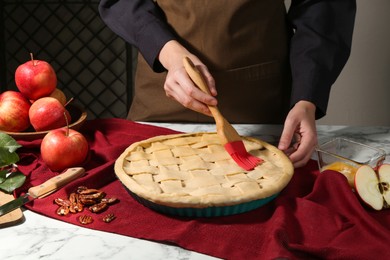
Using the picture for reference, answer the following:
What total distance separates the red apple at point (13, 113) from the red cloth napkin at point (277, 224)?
0.65 ft

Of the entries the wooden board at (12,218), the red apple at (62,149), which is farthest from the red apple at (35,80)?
the wooden board at (12,218)

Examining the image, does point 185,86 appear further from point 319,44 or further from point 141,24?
point 319,44

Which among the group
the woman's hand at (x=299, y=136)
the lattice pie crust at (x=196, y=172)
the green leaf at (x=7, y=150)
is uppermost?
the green leaf at (x=7, y=150)

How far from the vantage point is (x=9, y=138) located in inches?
42.7

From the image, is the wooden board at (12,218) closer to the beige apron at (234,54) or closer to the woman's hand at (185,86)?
the woman's hand at (185,86)

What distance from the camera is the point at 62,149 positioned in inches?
42.9

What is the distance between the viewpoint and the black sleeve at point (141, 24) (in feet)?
4.33

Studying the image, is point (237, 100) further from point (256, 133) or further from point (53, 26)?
point (53, 26)

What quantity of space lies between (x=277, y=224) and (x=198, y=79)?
0.36m

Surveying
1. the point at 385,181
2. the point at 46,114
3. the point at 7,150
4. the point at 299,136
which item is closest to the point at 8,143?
the point at 7,150

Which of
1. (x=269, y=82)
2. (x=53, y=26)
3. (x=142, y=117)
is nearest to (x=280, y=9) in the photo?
(x=269, y=82)

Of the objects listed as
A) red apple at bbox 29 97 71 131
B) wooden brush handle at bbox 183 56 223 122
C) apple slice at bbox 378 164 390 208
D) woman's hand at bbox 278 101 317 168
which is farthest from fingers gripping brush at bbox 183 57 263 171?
red apple at bbox 29 97 71 131

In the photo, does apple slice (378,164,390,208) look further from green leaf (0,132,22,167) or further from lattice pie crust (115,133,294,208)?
green leaf (0,132,22,167)

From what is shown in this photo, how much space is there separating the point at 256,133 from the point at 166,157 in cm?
38
